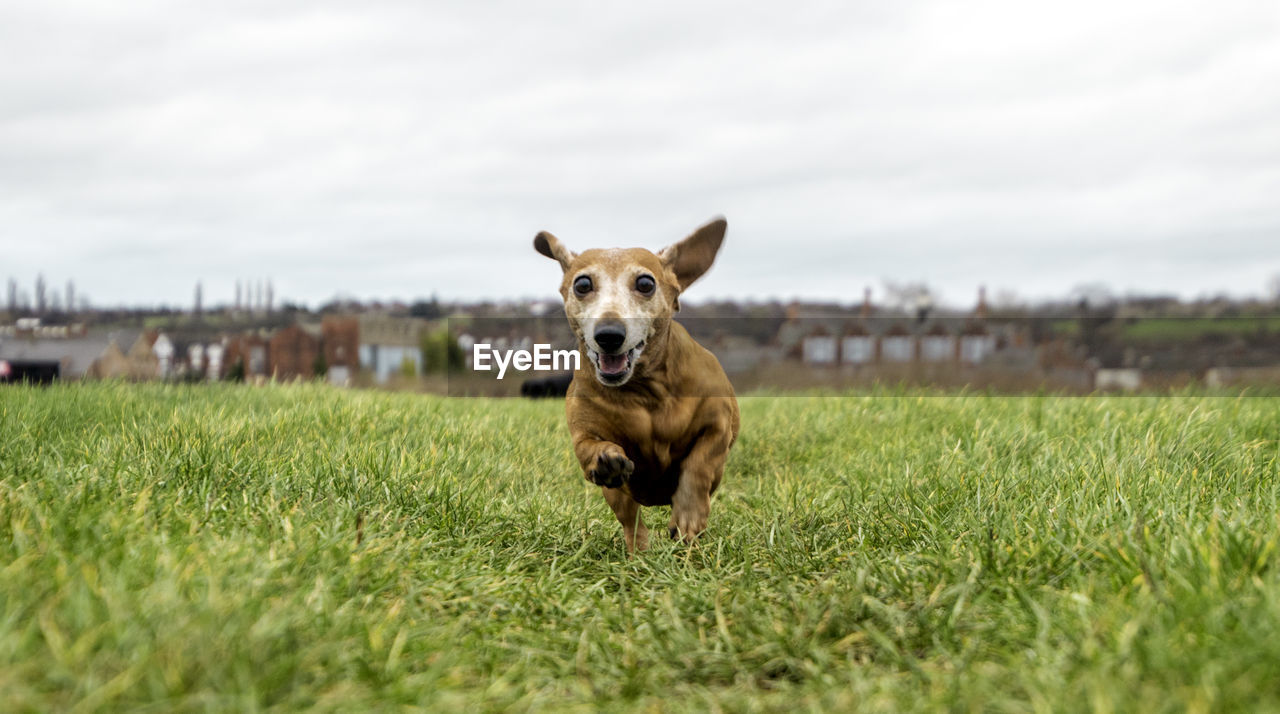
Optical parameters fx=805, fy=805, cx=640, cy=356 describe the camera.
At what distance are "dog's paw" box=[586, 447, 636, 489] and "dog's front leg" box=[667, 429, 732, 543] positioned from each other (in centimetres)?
52

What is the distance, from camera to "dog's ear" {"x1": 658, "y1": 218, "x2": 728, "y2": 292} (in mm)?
3809

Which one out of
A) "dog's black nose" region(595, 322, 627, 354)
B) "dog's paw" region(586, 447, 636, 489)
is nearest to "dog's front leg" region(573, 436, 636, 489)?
"dog's paw" region(586, 447, 636, 489)

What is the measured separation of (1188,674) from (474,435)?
177 inches

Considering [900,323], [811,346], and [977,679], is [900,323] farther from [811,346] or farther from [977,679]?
[977,679]

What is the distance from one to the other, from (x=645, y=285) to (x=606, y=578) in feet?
4.14

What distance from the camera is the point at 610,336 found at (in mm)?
3219

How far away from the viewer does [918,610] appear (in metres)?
2.74

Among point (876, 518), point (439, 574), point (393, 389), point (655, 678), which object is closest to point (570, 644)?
point (655, 678)

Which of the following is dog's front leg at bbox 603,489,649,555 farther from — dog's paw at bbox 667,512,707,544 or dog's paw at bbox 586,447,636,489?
dog's paw at bbox 586,447,636,489

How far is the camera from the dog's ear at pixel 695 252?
3.81m

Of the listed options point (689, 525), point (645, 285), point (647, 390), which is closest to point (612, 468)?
point (647, 390)

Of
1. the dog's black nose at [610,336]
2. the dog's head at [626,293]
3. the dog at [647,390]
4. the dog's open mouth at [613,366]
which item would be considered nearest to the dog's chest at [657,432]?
the dog at [647,390]

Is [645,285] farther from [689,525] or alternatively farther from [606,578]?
[606,578]

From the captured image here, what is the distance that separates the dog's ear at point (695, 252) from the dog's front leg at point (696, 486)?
2.45 ft
